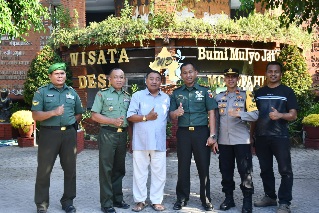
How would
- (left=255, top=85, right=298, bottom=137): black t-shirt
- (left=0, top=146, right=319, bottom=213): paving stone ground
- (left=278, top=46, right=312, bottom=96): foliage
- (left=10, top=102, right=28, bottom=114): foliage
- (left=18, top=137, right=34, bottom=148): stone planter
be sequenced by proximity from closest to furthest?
(left=255, top=85, right=298, bottom=137): black t-shirt < (left=0, top=146, right=319, bottom=213): paving stone ground < (left=278, top=46, right=312, bottom=96): foliage < (left=18, top=137, right=34, bottom=148): stone planter < (left=10, top=102, right=28, bottom=114): foliage

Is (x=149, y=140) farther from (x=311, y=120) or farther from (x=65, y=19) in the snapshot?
(x=65, y=19)

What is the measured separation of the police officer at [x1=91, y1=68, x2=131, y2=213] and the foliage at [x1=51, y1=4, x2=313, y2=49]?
5984 mm

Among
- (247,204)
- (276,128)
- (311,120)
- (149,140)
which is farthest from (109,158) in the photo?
(311,120)

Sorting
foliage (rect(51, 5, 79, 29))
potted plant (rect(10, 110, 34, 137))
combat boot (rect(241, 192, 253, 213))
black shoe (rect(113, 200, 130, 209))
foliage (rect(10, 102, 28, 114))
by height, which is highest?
foliage (rect(51, 5, 79, 29))

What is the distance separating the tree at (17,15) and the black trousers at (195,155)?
4368 millimetres

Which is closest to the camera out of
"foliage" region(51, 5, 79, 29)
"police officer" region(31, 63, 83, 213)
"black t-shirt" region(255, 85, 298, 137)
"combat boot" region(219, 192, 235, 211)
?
"police officer" region(31, 63, 83, 213)

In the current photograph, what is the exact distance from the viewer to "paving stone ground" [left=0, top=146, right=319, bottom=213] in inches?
239

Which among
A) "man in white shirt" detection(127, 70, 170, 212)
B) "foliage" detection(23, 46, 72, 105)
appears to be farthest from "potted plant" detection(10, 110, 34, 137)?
"man in white shirt" detection(127, 70, 170, 212)

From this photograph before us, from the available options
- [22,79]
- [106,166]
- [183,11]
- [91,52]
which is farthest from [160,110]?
[22,79]

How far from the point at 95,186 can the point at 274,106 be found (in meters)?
3.23

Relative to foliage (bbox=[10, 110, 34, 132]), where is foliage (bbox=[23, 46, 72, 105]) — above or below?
above

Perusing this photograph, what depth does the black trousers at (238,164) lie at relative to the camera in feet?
19.1

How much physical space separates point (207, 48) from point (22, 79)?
689cm

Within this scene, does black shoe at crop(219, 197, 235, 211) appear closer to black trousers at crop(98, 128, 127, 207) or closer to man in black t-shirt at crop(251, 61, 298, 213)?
man in black t-shirt at crop(251, 61, 298, 213)
